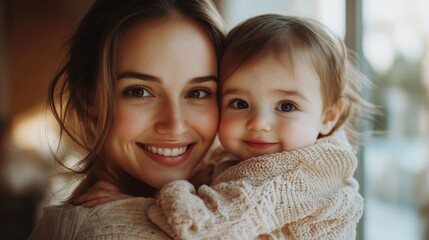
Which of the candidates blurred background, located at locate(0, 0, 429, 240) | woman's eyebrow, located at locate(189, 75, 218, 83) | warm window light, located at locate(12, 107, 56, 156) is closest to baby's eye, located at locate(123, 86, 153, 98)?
woman's eyebrow, located at locate(189, 75, 218, 83)

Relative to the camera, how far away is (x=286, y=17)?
123 cm

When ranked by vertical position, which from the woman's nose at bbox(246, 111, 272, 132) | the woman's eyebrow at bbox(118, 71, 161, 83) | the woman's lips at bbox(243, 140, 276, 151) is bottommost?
the woman's lips at bbox(243, 140, 276, 151)

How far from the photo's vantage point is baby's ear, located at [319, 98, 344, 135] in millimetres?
1225

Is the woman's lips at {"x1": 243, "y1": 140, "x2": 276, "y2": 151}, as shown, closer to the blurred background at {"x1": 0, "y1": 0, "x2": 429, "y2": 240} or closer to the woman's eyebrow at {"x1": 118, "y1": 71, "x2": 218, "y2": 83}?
the woman's eyebrow at {"x1": 118, "y1": 71, "x2": 218, "y2": 83}

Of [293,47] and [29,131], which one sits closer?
[293,47]

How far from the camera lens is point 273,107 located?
44.5 inches

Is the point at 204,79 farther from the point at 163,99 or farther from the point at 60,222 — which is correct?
the point at 60,222

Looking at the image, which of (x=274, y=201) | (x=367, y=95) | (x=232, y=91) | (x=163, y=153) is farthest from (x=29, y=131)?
(x=274, y=201)

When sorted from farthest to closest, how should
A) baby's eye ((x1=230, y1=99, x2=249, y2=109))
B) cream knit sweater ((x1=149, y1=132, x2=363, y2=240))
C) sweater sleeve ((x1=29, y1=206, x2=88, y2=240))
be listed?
1. baby's eye ((x1=230, y1=99, x2=249, y2=109))
2. sweater sleeve ((x1=29, y1=206, x2=88, y2=240))
3. cream knit sweater ((x1=149, y1=132, x2=363, y2=240))

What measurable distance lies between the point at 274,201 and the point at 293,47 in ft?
1.13

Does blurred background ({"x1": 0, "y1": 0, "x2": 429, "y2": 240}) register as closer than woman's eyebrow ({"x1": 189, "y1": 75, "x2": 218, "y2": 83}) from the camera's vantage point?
No

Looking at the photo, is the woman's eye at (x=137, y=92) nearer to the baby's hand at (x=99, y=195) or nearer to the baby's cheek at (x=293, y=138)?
the baby's hand at (x=99, y=195)

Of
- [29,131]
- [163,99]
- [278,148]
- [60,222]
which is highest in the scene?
[163,99]

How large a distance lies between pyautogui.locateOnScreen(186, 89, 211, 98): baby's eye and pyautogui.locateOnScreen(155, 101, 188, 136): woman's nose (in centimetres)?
4
